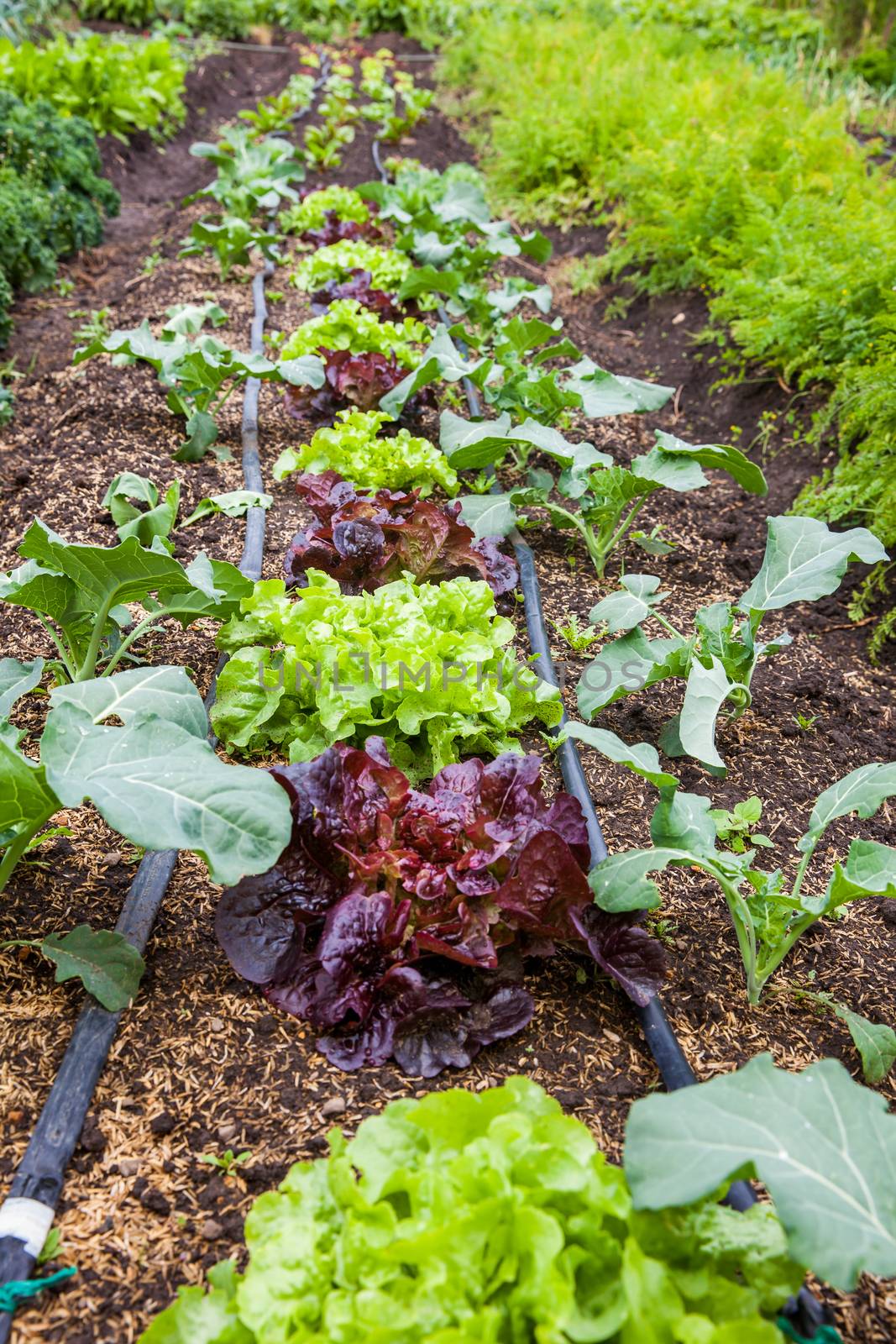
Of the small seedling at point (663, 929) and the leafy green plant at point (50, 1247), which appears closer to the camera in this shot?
the leafy green plant at point (50, 1247)

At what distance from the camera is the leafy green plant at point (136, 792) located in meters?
1.70

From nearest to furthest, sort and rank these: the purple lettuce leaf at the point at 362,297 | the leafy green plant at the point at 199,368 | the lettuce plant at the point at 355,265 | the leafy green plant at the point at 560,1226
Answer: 1. the leafy green plant at the point at 560,1226
2. the leafy green plant at the point at 199,368
3. the purple lettuce leaf at the point at 362,297
4. the lettuce plant at the point at 355,265

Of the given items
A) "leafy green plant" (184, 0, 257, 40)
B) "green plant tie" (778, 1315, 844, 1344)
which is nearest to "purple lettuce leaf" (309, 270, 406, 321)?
"green plant tie" (778, 1315, 844, 1344)

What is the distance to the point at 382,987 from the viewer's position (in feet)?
6.37

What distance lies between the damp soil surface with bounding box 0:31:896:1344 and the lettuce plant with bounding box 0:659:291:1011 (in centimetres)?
14

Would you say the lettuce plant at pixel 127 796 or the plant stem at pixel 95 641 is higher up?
the lettuce plant at pixel 127 796

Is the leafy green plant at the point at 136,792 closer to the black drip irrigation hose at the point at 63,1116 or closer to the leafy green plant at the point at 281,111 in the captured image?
the black drip irrigation hose at the point at 63,1116

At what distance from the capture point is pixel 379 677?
2.42 meters

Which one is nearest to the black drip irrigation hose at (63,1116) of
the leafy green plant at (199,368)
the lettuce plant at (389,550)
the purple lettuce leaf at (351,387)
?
the lettuce plant at (389,550)

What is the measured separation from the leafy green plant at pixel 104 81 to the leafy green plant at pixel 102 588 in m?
6.19

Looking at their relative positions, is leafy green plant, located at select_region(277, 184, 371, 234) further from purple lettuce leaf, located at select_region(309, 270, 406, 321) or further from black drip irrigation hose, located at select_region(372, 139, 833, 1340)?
black drip irrigation hose, located at select_region(372, 139, 833, 1340)

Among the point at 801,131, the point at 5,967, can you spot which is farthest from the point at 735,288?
the point at 5,967

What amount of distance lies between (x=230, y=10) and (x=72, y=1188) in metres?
15.8

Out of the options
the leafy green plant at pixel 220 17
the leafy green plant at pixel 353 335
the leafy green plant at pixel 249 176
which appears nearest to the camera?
the leafy green plant at pixel 353 335
